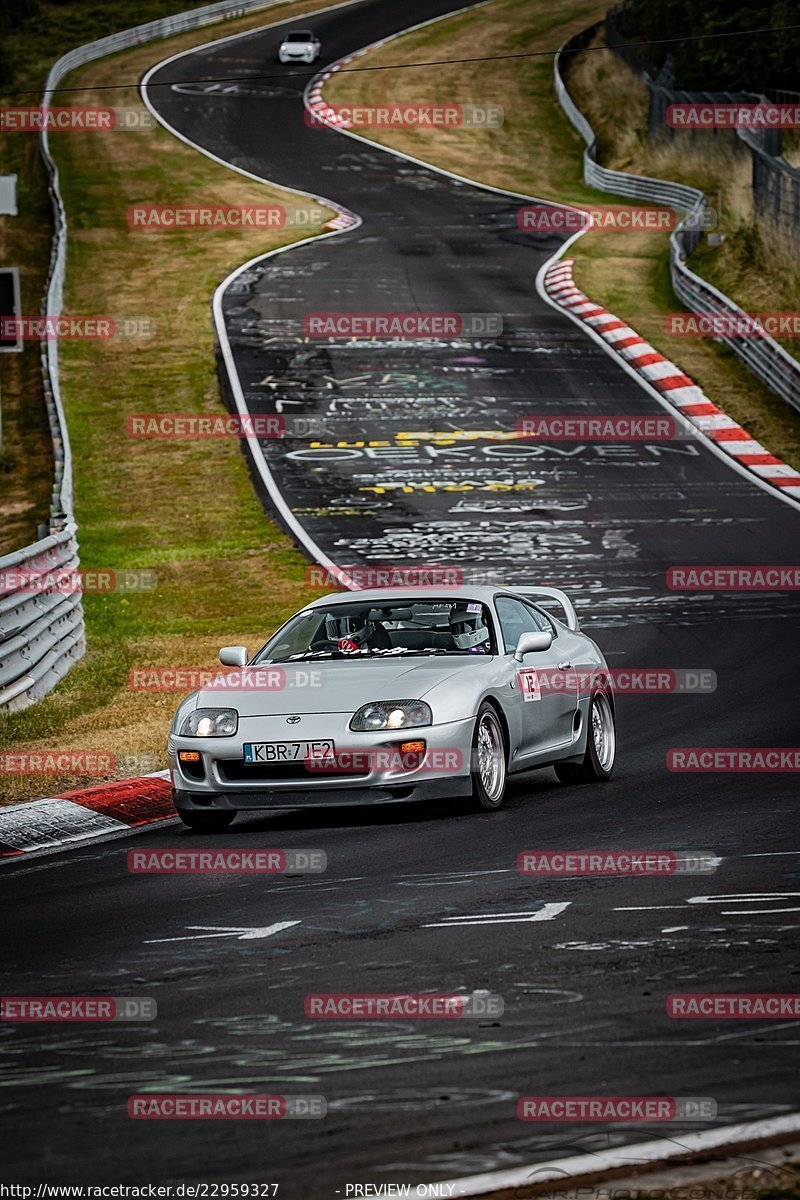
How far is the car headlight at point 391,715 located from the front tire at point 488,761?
320 millimetres

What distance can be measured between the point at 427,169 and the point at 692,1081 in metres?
51.8

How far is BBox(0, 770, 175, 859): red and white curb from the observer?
10148mm

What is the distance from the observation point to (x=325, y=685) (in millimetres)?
10414

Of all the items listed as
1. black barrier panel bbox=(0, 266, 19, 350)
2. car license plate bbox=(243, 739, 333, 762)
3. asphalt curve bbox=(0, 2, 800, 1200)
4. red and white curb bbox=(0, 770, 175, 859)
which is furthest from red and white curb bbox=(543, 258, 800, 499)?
car license plate bbox=(243, 739, 333, 762)

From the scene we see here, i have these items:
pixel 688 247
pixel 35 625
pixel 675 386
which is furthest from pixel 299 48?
pixel 35 625

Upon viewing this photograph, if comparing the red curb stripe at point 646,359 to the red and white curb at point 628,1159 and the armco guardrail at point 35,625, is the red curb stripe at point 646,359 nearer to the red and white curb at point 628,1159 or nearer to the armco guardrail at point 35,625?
the armco guardrail at point 35,625

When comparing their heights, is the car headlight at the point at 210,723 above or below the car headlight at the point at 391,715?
below

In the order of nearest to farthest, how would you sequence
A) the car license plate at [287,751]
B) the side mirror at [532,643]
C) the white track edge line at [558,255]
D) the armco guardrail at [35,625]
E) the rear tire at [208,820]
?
the car license plate at [287,751] < the rear tire at [208,820] < the side mirror at [532,643] < the armco guardrail at [35,625] < the white track edge line at [558,255]

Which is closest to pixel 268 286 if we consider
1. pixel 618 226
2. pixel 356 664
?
pixel 618 226

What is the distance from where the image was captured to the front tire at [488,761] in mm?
10219

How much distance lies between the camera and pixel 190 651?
18.1m

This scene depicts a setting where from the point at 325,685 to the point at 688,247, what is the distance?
3234 centimetres

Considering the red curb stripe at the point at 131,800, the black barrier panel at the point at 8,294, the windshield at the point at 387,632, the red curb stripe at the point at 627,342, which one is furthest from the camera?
the red curb stripe at the point at 627,342

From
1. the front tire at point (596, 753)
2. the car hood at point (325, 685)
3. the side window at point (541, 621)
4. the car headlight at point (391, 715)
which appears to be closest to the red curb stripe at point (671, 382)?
the side window at point (541, 621)
